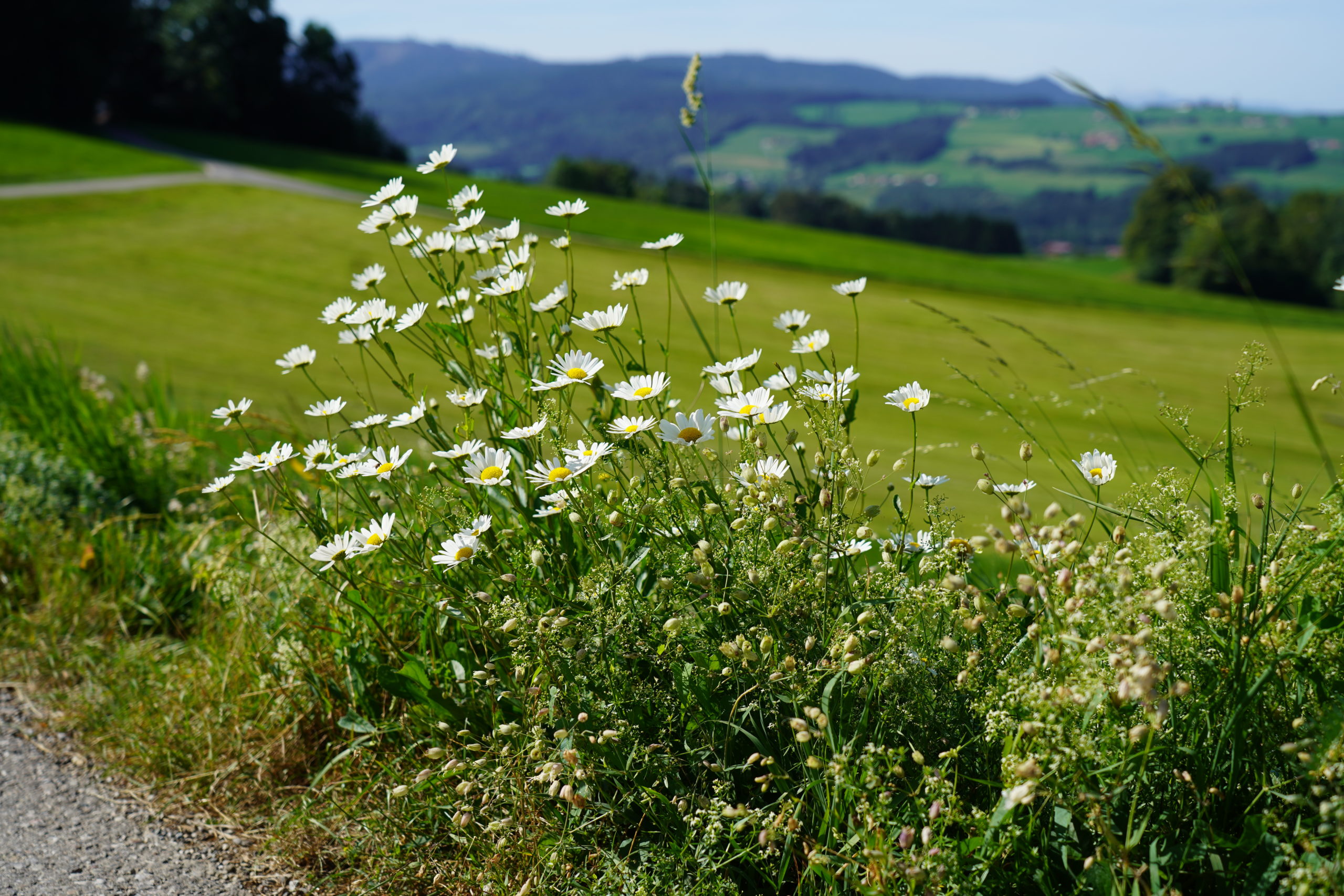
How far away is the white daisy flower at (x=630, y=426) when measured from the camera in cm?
204

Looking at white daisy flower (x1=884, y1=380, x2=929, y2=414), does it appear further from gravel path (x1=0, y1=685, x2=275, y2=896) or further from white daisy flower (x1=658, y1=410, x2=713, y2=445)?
gravel path (x1=0, y1=685, x2=275, y2=896)

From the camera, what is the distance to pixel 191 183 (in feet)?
89.0

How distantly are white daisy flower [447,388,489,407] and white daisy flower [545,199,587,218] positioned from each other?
506mm

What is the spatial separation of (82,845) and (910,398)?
2365 millimetres

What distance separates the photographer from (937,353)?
1373cm

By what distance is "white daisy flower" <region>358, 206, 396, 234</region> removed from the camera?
254 cm

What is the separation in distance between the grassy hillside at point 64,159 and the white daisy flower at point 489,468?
29.0 m

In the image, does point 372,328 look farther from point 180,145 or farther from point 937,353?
point 180,145

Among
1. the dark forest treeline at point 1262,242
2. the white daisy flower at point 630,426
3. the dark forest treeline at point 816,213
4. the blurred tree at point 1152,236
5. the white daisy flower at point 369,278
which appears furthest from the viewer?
the dark forest treeline at point 816,213

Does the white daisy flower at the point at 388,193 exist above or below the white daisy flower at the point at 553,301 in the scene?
above

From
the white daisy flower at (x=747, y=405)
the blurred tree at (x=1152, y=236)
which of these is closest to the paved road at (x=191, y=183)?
the white daisy flower at (x=747, y=405)

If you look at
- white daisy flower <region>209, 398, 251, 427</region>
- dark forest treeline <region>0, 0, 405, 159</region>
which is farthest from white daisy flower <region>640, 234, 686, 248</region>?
dark forest treeline <region>0, 0, 405, 159</region>

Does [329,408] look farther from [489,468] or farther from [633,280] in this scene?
[633,280]

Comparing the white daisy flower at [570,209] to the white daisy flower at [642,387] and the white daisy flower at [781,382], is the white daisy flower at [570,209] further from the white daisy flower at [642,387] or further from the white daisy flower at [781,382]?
the white daisy flower at [781,382]
